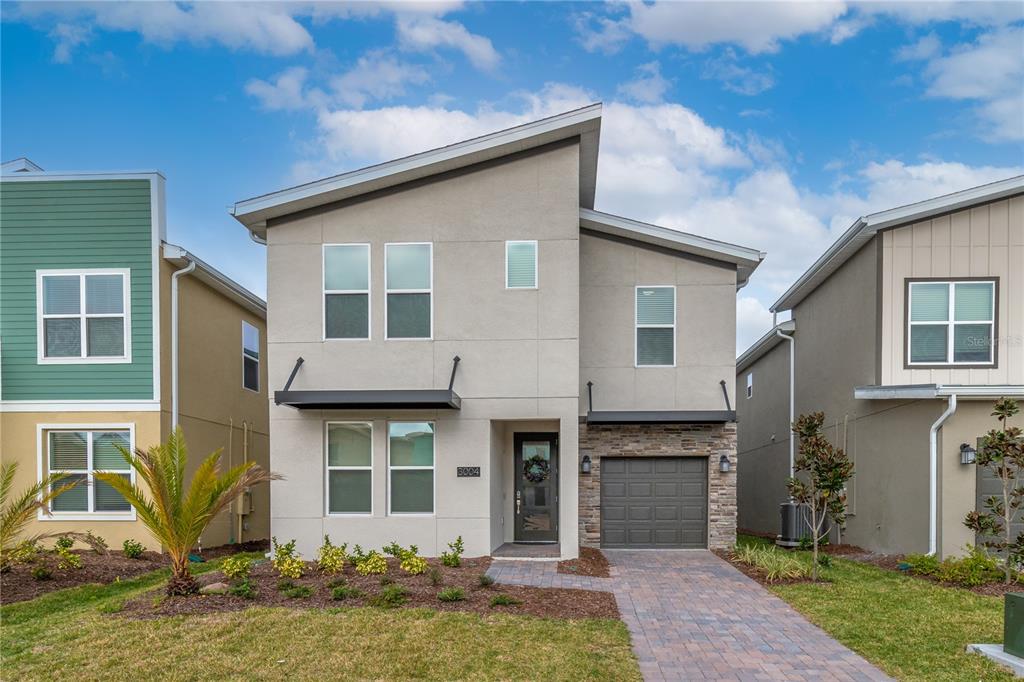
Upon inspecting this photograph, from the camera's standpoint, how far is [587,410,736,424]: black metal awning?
13.7 m

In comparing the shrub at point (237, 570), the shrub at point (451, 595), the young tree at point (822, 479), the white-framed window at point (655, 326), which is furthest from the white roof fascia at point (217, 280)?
the young tree at point (822, 479)

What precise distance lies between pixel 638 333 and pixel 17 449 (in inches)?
475

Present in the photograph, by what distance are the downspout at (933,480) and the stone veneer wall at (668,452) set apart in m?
3.38

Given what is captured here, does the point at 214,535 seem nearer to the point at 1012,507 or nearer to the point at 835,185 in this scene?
the point at 1012,507

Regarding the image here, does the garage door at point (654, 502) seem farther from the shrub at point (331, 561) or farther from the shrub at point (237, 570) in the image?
the shrub at point (237, 570)

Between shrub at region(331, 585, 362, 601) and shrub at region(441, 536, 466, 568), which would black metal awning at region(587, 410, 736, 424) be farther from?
shrub at region(331, 585, 362, 601)

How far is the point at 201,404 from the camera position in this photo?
15.0m

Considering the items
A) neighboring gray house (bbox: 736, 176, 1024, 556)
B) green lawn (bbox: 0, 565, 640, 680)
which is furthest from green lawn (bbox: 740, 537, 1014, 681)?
green lawn (bbox: 0, 565, 640, 680)

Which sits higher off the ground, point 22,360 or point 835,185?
point 835,185

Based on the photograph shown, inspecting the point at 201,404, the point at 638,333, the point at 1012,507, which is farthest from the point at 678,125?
the point at 201,404

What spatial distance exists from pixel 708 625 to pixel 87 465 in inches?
452

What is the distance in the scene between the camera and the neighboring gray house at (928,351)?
12.2 m

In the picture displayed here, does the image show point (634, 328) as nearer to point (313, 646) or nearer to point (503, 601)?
point (503, 601)

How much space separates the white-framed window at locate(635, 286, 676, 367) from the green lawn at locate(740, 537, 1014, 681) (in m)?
4.96
